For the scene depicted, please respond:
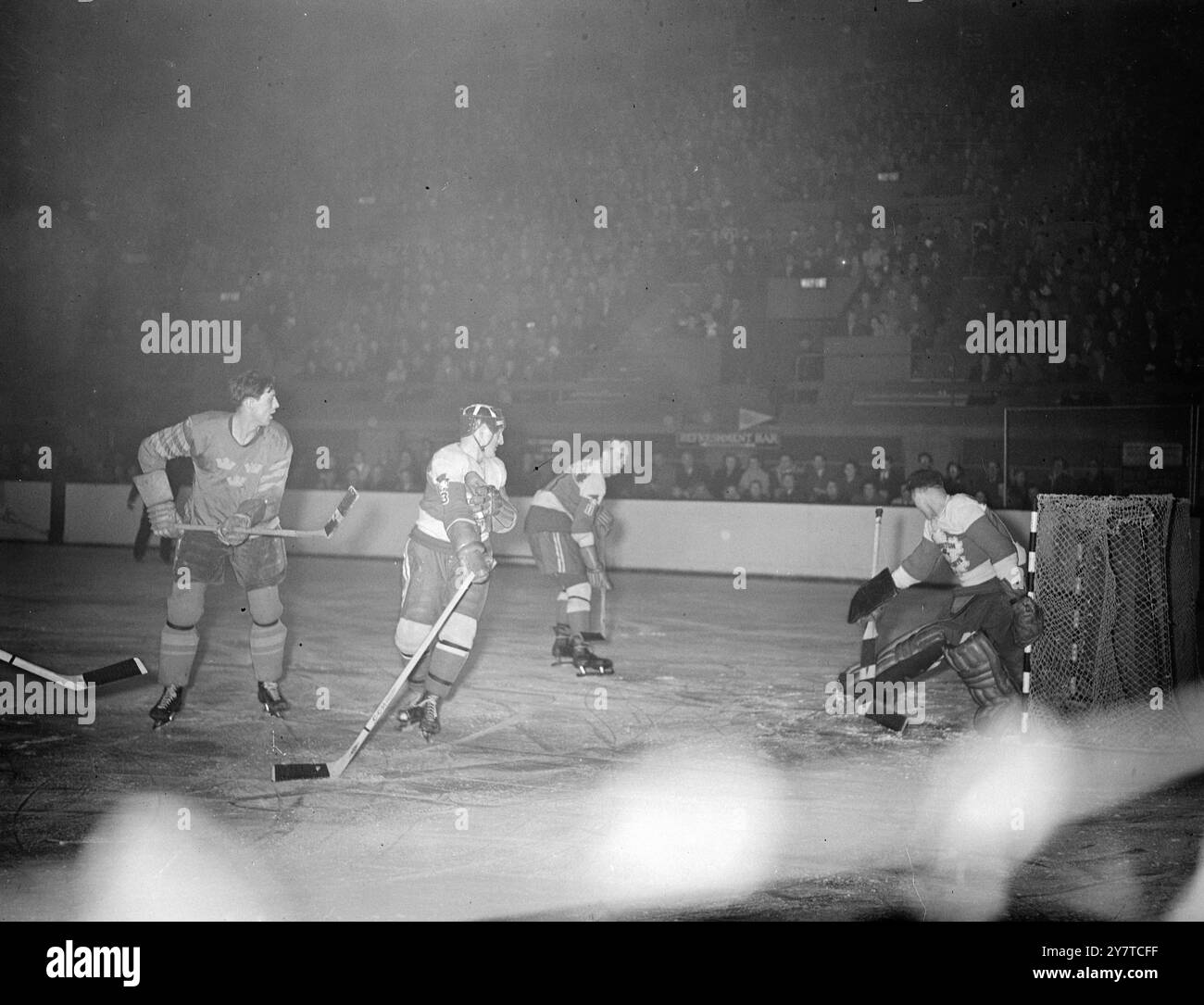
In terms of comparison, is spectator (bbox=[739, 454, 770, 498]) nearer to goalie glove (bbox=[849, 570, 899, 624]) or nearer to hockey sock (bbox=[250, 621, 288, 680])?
goalie glove (bbox=[849, 570, 899, 624])

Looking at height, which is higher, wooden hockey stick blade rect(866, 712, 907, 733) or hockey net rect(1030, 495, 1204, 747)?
hockey net rect(1030, 495, 1204, 747)

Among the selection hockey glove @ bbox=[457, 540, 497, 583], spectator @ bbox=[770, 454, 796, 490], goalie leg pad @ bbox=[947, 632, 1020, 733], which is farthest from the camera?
spectator @ bbox=[770, 454, 796, 490]

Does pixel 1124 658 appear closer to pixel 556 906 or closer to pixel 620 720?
pixel 620 720

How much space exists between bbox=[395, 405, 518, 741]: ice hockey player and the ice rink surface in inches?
13.9

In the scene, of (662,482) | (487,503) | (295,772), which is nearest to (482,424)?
(487,503)

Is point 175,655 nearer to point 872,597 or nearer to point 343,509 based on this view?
point 343,509

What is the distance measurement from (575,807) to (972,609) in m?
2.75

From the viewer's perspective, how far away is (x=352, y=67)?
2100cm

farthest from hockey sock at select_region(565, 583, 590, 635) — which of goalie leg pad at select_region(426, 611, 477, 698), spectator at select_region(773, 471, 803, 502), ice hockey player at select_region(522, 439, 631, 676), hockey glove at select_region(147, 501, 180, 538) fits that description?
spectator at select_region(773, 471, 803, 502)

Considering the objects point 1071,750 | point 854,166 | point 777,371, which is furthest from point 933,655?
point 854,166

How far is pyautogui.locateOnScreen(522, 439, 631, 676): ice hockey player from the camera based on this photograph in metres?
8.05

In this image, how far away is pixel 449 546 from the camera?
6043 mm

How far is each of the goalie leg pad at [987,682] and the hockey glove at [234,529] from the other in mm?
3811

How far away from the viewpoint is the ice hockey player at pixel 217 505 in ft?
19.4
